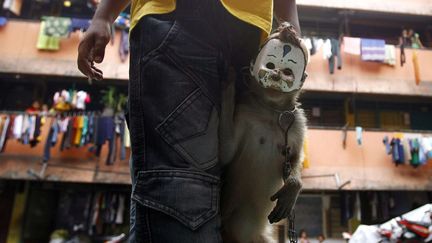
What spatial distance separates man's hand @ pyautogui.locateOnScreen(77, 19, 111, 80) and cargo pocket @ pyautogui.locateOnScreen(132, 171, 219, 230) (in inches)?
18.8

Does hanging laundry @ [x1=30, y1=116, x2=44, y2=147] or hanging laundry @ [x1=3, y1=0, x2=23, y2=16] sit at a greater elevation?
hanging laundry @ [x1=3, y1=0, x2=23, y2=16]

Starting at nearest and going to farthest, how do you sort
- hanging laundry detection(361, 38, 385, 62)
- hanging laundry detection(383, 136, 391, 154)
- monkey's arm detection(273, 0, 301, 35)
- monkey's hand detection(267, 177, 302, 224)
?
monkey's hand detection(267, 177, 302, 224), monkey's arm detection(273, 0, 301, 35), hanging laundry detection(383, 136, 391, 154), hanging laundry detection(361, 38, 385, 62)

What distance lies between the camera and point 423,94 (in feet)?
49.2

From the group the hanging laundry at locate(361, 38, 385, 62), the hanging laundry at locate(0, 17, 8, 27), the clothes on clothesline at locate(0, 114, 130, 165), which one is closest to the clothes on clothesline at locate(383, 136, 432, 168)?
the hanging laundry at locate(361, 38, 385, 62)

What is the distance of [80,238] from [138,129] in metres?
13.0

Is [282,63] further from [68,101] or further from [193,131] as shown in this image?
[68,101]

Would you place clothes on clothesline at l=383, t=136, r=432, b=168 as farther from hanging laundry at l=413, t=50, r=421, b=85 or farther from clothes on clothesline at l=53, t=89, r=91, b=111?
clothes on clothesline at l=53, t=89, r=91, b=111

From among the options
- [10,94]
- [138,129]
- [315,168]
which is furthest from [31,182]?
[138,129]

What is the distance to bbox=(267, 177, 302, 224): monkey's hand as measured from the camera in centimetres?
160

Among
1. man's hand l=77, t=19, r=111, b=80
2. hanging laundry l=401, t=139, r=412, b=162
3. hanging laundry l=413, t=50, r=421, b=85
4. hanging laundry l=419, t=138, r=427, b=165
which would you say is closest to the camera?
A: man's hand l=77, t=19, r=111, b=80

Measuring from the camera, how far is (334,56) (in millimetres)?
14570

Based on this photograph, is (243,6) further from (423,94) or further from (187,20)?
(423,94)

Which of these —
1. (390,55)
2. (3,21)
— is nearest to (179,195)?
(3,21)

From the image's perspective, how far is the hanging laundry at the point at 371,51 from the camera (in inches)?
574
